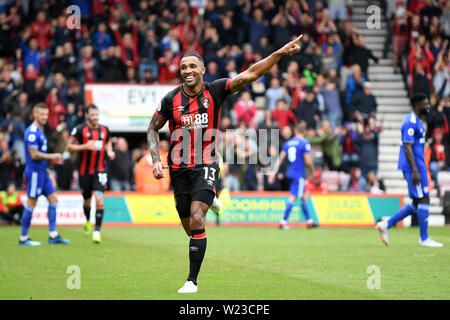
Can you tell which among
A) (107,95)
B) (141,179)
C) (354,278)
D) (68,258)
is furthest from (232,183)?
(354,278)

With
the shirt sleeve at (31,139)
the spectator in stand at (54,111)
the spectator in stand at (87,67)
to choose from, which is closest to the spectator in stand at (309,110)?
the spectator in stand at (87,67)

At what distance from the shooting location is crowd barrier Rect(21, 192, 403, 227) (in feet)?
69.6

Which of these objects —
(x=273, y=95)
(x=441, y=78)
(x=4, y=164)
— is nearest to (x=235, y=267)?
(x=4, y=164)

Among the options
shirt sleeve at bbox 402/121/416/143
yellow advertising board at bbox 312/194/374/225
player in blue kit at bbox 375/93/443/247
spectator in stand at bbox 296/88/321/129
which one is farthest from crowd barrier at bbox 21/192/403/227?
shirt sleeve at bbox 402/121/416/143

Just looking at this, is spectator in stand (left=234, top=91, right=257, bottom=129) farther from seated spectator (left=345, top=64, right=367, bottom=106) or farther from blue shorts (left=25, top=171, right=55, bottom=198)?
blue shorts (left=25, top=171, right=55, bottom=198)

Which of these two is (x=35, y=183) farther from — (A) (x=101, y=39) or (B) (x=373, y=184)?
(B) (x=373, y=184)

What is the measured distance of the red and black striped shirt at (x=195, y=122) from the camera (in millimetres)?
8883

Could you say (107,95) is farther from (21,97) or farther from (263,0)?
(263,0)

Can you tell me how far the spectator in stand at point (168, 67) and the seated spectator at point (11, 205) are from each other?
578 centimetres

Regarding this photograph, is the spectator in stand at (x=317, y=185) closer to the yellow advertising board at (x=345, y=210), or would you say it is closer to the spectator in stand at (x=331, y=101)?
the yellow advertising board at (x=345, y=210)

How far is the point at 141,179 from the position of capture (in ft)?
70.8

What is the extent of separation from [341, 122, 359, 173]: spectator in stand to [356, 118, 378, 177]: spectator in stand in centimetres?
30

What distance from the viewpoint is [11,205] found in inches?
808

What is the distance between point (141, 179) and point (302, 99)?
17.9 ft
